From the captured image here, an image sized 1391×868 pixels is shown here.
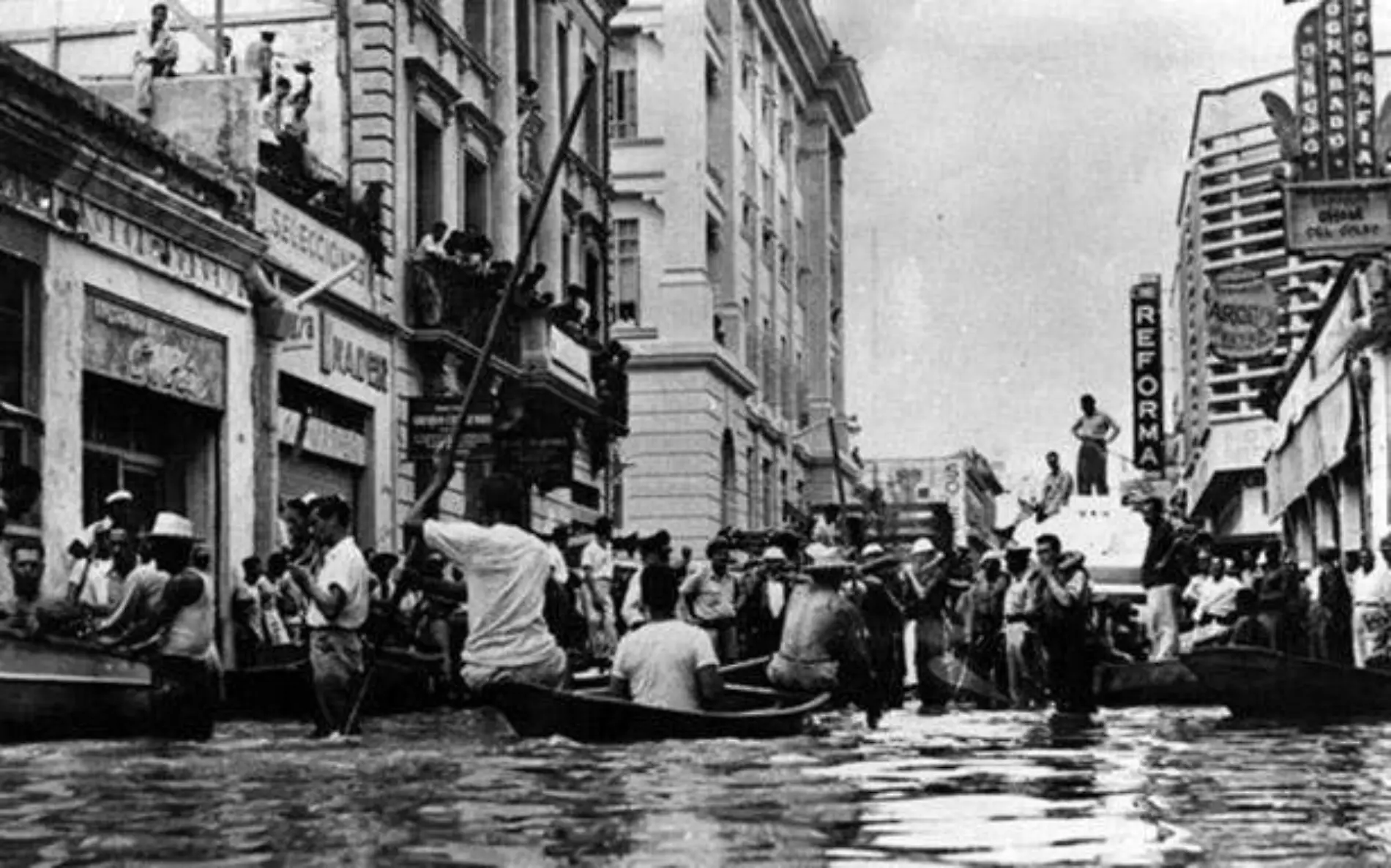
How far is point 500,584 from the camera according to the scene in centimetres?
1262

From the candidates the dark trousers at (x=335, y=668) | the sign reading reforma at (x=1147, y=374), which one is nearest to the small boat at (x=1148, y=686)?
the dark trousers at (x=335, y=668)

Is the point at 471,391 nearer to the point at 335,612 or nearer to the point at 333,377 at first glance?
the point at 335,612

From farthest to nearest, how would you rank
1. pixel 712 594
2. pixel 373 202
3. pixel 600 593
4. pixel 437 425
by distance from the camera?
pixel 437 425 → pixel 373 202 → pixel 600 593 → pixel 712 594

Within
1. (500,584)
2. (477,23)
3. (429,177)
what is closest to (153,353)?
(429,177)

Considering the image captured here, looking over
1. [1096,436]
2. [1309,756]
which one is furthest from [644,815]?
[1096,436]

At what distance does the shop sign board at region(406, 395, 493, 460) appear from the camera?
28375 millimetres

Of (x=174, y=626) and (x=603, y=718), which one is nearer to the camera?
(x=603, y=718)

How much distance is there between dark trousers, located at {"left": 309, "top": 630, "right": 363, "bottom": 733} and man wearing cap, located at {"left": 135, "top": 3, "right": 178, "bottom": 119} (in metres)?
11.6

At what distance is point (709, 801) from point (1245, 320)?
42.2 metres

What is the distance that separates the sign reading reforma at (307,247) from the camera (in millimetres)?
24750

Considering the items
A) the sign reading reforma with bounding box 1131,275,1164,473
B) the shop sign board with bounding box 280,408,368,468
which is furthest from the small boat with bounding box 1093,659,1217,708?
the sign reading reforma with bounding box 1131,275,1164,473

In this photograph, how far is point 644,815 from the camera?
8844 millimetres

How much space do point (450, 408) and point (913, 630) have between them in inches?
335

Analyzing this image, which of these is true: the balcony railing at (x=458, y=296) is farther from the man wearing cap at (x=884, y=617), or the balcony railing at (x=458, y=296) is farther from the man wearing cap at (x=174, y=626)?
the man wearing cap at (x=174, y=626)
